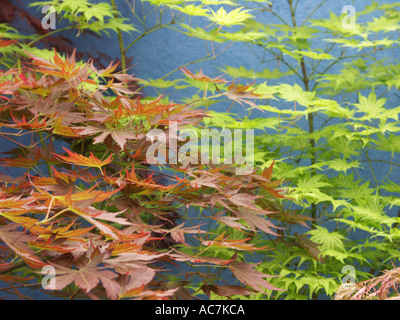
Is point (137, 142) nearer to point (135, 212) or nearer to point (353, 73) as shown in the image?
point (135, 212)

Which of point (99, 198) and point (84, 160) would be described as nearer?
point (99, 198)

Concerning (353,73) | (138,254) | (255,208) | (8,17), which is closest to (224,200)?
(255,208)

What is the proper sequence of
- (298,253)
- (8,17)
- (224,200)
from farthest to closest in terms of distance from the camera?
(8,17)
(298,253)
(224,200)

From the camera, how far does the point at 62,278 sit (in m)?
0.67

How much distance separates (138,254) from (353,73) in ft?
4.96

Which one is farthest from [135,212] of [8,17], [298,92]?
[8,17]

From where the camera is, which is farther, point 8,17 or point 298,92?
point 8,17

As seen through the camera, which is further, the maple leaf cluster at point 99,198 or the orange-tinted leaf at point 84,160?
the orange-tinted leaf at point 84,160

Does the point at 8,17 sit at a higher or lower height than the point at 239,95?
higher

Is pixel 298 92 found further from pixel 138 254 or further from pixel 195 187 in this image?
pixel 138 254

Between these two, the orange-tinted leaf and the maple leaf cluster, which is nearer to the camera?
the maple leaf cluster
